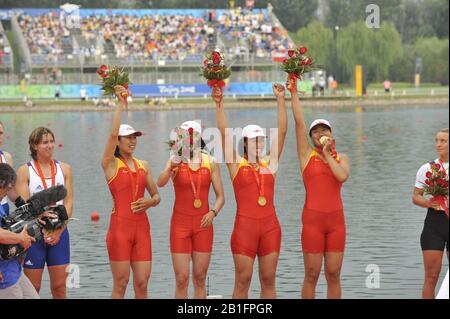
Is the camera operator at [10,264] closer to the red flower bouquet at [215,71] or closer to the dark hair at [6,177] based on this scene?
the dark hair at [6,177]

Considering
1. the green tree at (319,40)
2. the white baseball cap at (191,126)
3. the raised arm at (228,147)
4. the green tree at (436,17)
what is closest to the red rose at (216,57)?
the raised arm at (228,147)

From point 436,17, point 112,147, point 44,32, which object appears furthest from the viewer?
point 436,17

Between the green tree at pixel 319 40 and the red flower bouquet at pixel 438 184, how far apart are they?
6872 cm

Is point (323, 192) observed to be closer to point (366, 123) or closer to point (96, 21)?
point (366, 123)

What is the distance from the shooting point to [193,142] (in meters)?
11.6

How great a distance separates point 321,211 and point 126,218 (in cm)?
217

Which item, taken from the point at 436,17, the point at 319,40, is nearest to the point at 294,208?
the point at 319,40

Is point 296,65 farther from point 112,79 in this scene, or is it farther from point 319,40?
point 319,40

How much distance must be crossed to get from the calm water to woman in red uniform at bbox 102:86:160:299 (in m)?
2.71

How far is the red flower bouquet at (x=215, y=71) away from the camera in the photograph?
12.1 meters

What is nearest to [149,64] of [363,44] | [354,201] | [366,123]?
[363,44]

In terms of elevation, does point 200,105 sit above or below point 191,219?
below

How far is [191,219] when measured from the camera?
11531 mm

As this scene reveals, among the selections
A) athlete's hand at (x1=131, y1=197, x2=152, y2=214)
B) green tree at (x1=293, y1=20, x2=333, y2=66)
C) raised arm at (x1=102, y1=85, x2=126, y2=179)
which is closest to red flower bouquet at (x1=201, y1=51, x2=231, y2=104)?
raised arm at (x1=102, y1=85, x2=126, y2=179)
